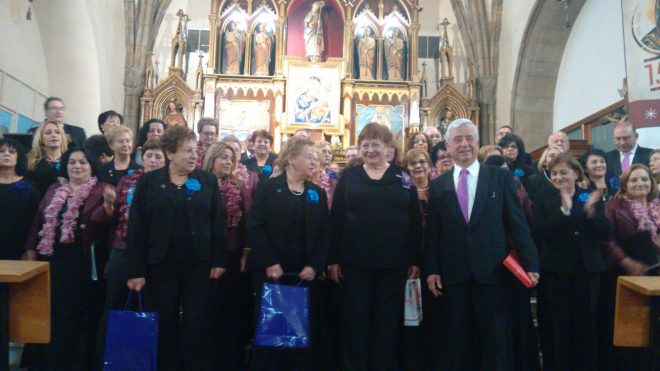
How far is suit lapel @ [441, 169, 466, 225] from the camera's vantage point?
2746mm

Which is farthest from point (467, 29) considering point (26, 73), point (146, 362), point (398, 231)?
point (146, 362)

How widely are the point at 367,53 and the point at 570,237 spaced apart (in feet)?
26.5

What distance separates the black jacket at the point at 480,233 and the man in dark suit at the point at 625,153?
79.7 inches

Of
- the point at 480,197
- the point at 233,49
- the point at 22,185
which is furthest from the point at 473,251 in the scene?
the point at 233,49

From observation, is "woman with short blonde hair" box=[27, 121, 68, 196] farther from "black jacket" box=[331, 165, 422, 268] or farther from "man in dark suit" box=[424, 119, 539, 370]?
"man in dark suit" box=[424, 119, 539, 370]

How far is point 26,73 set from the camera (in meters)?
8.41

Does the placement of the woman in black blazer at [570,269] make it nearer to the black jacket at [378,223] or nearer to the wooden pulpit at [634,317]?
the wooden pulpit at [634,317]

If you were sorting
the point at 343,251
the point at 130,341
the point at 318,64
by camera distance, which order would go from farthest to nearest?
the point at 318,64 < the point at 343,251 < the point at 130,341

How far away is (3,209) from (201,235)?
1493 millimetres

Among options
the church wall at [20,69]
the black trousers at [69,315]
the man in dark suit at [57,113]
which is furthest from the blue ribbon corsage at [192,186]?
the church wall at [20,69]

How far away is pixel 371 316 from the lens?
2.80 m

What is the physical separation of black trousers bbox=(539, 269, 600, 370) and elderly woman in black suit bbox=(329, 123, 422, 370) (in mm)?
913

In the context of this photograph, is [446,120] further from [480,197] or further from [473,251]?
[473,251]

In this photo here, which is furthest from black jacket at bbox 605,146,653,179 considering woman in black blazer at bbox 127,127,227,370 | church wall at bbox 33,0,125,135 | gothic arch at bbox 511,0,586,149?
church wall at bbox 33,0,125,135
